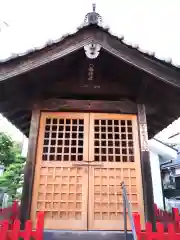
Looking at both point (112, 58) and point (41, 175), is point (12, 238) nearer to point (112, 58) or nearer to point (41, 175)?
point (41, 175)

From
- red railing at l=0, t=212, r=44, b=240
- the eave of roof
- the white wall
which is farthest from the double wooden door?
the white wall

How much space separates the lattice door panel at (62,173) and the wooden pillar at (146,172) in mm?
1100

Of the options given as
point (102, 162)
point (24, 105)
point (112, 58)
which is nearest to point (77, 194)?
point (102, 162)

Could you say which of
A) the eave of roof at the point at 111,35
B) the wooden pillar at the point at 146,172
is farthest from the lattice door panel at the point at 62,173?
the eave of roof at the point at 111,35

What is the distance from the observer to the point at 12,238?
3113 mm

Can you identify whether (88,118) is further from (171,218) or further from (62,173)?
(171,218)

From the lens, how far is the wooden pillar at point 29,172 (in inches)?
151

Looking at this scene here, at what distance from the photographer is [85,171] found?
13.9ft

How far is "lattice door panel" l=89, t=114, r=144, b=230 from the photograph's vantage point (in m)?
3.99

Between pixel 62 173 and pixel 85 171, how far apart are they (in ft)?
1.48

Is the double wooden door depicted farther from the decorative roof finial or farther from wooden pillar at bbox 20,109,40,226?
the decorative roof finial

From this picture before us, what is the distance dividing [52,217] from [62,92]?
2569 mm

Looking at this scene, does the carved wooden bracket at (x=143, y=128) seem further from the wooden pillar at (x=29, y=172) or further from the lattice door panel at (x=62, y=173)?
the wooden pillar at (x=29, y=172)

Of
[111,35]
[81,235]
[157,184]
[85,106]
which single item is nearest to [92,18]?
[111,35]
